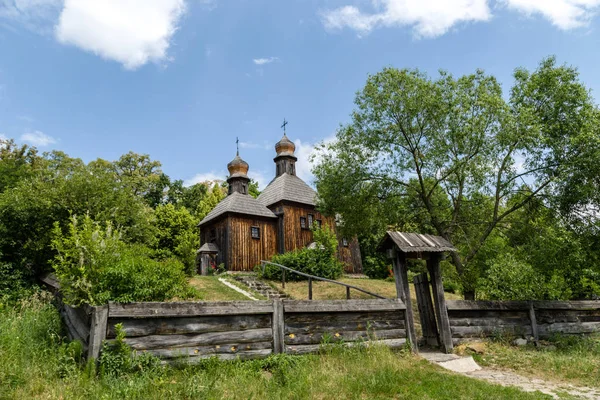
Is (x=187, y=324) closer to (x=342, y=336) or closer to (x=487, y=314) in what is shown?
(x=342, y=336)

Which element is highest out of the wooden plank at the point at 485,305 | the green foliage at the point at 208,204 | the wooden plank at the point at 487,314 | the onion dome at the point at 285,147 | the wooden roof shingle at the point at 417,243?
the onion dome at the point at 285,147

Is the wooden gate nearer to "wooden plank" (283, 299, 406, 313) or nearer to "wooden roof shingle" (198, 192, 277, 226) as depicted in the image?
"wooden plank" (283, 299, 406, 313)

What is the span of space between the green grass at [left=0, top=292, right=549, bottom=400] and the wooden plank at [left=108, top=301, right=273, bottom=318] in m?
0.79

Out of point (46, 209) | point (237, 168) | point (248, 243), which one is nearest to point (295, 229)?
point (248, 243)

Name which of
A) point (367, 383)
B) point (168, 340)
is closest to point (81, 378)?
point (168, 340)

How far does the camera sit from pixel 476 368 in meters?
7.92

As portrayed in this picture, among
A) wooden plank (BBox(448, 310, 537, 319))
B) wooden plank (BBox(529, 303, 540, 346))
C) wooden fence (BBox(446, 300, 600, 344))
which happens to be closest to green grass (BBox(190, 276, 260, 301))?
wooden plank (BBox(448, 310, 537, 319))

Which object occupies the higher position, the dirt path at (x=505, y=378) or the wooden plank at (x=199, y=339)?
the wooden plank at (x=199, y=339)

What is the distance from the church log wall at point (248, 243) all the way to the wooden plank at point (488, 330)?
1505cm

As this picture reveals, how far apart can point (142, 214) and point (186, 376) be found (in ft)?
39.0

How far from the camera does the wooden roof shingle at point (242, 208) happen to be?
79.6ft

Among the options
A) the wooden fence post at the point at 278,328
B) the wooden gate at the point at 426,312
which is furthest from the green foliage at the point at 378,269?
the wooden fence post at the point at 278,328

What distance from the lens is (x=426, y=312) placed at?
9.88 m

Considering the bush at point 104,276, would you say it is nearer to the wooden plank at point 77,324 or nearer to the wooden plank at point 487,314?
the wooden plank at point 77,324
